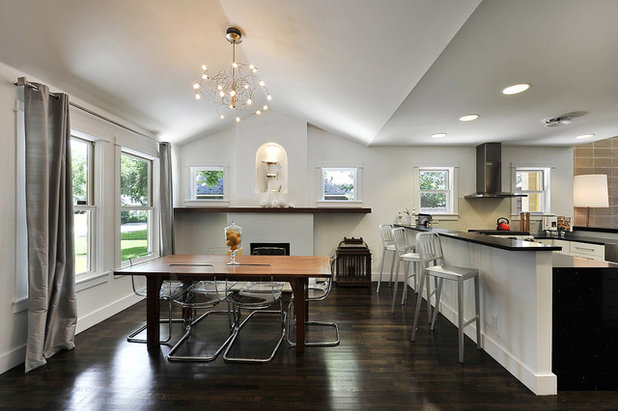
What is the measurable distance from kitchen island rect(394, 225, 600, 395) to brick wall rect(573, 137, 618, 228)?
4007 millimetres

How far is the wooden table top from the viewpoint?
7.94ft

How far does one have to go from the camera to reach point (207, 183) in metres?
5.13

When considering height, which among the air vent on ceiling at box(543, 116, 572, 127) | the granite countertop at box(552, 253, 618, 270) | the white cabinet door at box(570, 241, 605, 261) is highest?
the air vent on ceiling at box(543, 116, 572, 127)

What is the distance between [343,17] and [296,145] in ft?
9.74

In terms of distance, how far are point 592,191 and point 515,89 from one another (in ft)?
11.2

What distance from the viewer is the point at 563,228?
4.39 meters

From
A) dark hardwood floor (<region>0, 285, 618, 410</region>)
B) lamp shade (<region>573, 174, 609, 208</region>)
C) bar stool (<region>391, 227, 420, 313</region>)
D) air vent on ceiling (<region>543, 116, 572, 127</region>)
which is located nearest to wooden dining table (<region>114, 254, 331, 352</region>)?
dark hardwood floor (<region>0, 285, 618, 410</region>)

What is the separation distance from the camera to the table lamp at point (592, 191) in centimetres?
443

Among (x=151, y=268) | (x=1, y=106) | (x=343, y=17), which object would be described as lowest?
(x=151, y=268)

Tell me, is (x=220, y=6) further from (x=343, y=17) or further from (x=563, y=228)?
(x=563, y=228)

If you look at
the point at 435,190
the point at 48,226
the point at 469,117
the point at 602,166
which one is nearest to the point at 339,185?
the point at 435,190

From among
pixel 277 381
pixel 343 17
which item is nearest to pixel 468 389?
pixel 277 381

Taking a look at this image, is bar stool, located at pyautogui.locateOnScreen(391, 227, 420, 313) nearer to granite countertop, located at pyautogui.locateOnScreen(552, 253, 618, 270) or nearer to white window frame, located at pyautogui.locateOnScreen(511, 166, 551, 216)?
granite countertop, located at pyautogui.locateOnScreen(552, 253, 618, 270)

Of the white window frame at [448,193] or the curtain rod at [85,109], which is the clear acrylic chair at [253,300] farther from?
the white window frame at [448,193]
